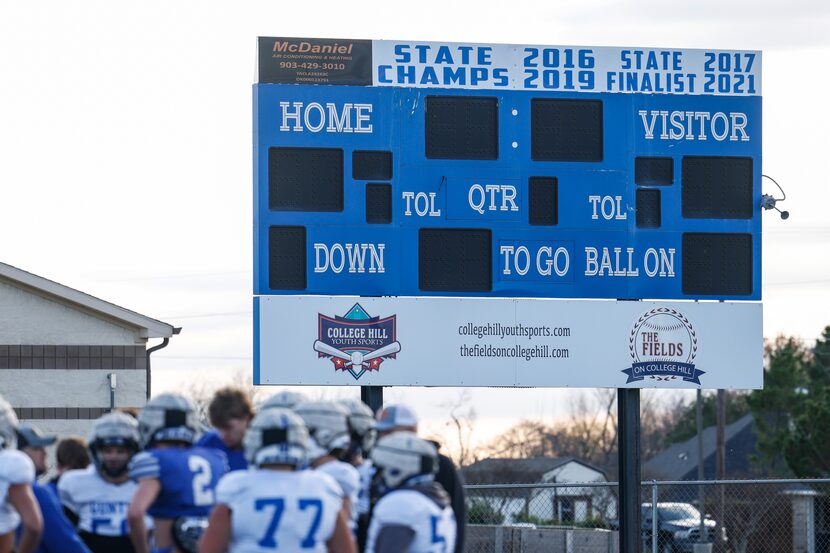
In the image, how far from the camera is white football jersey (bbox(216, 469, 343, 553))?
18.5 feet

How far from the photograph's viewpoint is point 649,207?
1353cm

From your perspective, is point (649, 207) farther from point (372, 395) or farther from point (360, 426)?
point (360, 426)

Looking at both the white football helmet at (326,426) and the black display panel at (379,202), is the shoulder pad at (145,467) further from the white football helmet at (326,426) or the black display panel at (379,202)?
the black display panel at (379,202)

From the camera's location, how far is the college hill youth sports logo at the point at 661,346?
13625 mm

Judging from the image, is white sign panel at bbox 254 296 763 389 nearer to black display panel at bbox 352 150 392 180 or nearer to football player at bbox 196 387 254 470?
black display panel at bbox 352 150 392 180

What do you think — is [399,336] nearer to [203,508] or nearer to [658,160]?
[658,160]

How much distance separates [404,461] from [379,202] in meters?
7.24

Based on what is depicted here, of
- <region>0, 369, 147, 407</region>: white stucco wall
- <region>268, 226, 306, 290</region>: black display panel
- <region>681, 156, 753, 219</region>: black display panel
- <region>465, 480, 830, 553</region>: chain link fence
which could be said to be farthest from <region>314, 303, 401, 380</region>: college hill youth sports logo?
<region>0, 369, 147, 407</region>: white stucco wall

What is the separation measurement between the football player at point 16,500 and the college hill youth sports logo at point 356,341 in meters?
6.51

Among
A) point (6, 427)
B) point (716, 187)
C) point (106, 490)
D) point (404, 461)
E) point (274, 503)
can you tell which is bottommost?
point (106, 490)

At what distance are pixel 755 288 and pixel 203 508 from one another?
8.15 m

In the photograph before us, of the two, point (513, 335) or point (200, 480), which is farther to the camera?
point (513, 335)

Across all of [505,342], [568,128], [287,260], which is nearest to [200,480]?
[287,260]

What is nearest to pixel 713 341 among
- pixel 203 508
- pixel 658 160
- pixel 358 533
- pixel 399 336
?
pixel 658 160
